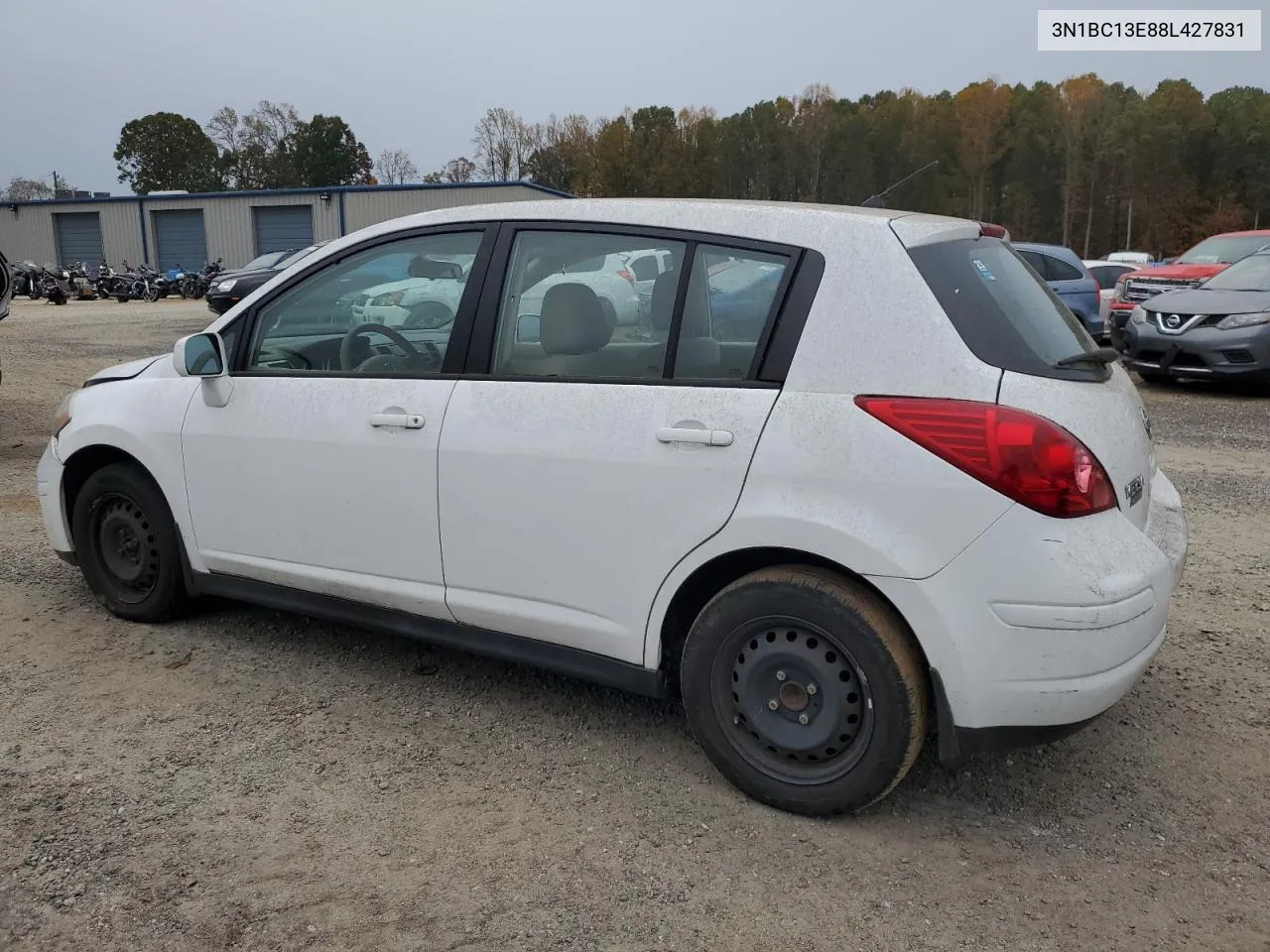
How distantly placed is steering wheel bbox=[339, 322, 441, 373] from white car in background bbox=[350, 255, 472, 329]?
3 centimetres

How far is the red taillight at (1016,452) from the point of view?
2523 mm

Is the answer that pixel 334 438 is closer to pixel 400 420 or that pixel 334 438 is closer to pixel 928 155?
pixel 400 420

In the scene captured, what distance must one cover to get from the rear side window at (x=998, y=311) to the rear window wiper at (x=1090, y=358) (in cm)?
1

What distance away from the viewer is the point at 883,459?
2627mm

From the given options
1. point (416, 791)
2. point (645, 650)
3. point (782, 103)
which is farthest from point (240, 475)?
point (782, 103)

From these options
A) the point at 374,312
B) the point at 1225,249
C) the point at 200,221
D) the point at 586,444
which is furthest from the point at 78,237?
the point at 586,444

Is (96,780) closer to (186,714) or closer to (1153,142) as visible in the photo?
(186,714)

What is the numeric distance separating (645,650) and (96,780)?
5.60 ft

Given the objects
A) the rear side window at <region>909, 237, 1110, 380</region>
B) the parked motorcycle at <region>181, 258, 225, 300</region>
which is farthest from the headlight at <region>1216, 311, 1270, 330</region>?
the parked motorcycle at <region>181, 258, 225, 300</region>

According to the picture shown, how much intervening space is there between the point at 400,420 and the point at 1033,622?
2024 mm

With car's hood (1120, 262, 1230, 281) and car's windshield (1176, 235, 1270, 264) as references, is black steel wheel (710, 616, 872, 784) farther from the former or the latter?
car's windshield (1176, 235, 1270, 264)

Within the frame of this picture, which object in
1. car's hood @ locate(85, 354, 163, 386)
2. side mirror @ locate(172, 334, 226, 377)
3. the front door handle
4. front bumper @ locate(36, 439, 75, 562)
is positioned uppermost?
side mirror @ locate(172, 334, 226, 377)

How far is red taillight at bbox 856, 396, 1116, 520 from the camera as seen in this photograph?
2.52 m

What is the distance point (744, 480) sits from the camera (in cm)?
279
